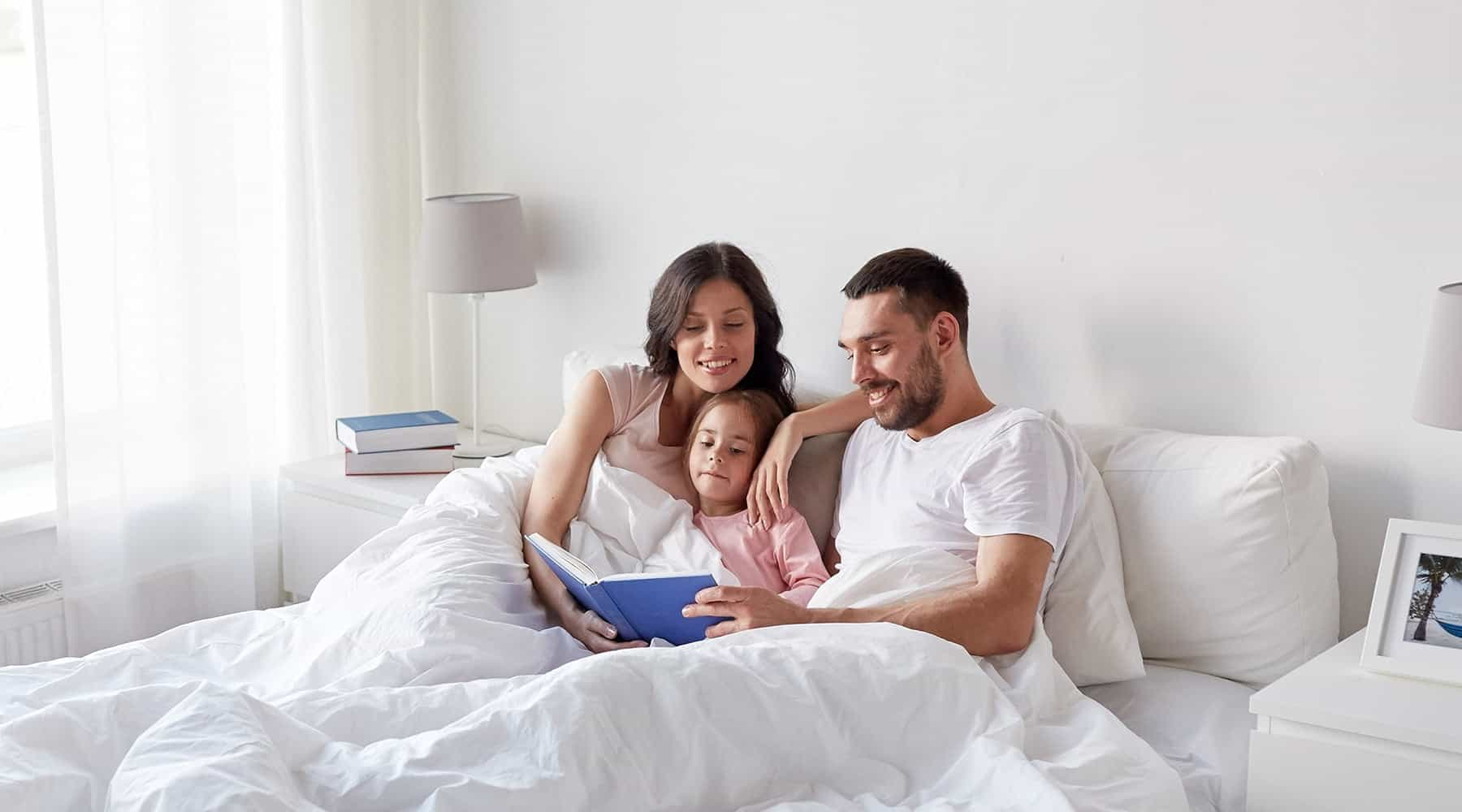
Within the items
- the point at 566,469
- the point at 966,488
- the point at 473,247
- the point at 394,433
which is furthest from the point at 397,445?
the point at 966,488

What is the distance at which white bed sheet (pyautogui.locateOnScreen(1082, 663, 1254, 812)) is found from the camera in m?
1.82

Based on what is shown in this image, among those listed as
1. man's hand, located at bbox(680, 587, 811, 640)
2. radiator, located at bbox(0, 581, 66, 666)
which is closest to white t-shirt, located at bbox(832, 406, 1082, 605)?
man's hand, located at bbox(680, 587, 811, 640)

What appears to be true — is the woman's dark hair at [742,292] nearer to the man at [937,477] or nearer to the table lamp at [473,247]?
the man at [937,477]

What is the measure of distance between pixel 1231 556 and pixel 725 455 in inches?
33.5

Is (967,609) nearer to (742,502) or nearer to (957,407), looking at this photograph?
(957,407)

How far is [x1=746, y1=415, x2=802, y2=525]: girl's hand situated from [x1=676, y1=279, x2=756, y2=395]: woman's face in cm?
16

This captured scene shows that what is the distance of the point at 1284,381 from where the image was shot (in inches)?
87.0

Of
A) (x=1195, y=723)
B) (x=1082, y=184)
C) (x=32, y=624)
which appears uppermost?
(x=1082, y=184)

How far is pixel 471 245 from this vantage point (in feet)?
10.3

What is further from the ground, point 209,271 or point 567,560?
point 209,271

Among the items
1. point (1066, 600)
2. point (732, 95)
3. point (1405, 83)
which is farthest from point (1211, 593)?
point (732, 95)

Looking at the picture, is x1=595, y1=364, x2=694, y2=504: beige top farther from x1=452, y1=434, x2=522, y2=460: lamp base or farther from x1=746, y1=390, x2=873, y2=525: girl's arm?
x1=452, y1=434, x2=522, y2=460: lamp base

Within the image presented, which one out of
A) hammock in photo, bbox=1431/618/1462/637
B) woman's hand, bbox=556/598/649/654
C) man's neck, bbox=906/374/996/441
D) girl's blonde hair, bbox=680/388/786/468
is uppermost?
man's neck, bbox=906/374/996/441

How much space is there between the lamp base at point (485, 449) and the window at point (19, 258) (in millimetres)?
909
